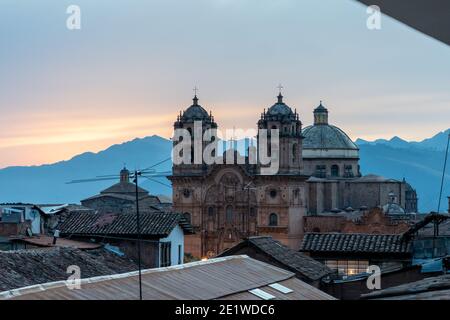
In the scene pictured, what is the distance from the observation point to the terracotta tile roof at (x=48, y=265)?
1294 centimetres

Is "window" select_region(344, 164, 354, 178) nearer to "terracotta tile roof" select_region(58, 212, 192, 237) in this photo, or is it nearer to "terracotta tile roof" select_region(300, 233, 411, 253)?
"terracotta tile roof" select_region(58, 212, 192, 237)

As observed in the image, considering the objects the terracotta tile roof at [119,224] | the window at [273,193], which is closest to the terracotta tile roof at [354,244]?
the terracotta tile roof at [119,224]

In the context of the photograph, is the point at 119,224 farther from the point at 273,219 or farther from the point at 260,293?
the point at 273,219

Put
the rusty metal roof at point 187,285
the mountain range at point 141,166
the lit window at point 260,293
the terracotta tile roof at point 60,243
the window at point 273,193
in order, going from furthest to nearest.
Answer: the mountain range at point 141,166
the window at point 273,193
the terracotta tile roof at point 60,243
the lit window at point 260,293
the rusty metal roof at point 187,285

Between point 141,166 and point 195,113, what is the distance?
1831 inches

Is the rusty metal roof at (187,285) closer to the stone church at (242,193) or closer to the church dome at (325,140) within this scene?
the stone church at (242,193)

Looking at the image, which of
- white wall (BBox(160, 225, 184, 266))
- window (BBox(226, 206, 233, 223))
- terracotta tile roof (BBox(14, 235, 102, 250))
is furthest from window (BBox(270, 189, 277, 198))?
terracotta tile roof (BBox(14, 235, 102, 250))

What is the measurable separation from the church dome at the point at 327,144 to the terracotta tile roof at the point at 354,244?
46364 mm

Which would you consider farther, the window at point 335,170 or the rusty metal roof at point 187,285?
the window at point 335,170

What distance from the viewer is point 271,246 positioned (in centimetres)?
1773

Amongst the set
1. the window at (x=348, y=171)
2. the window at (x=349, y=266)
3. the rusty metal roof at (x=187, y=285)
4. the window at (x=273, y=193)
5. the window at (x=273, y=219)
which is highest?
the window at (x=348, y=171)

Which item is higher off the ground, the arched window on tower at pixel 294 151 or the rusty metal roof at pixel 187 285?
the arched window on tower at pixel 294 151
